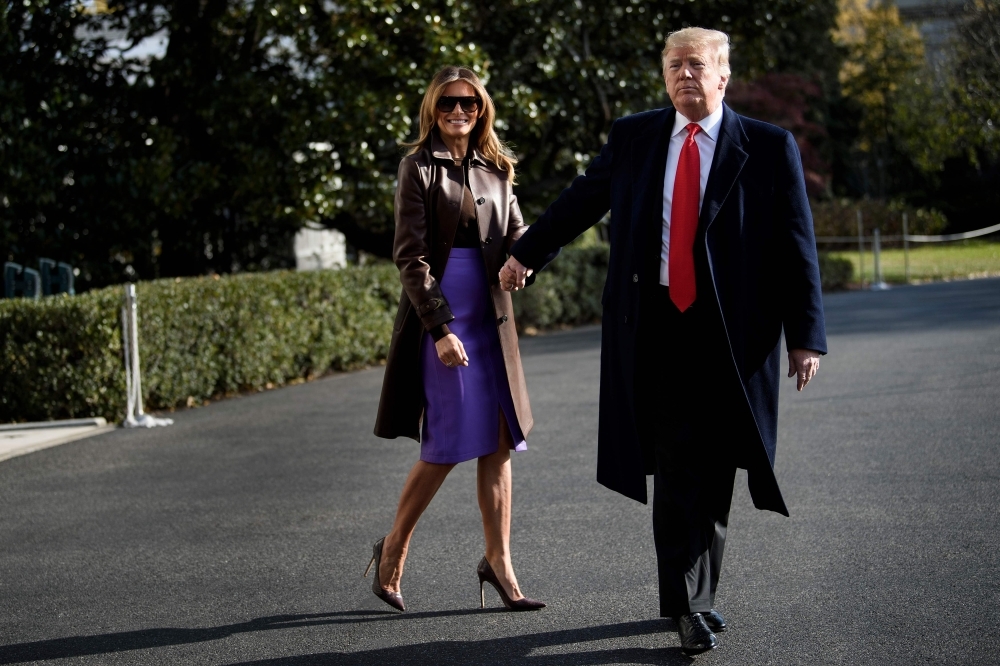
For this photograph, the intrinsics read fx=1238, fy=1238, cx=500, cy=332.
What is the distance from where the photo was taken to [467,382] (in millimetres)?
4570

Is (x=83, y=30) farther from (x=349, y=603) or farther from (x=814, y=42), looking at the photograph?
(x=814, y=42)

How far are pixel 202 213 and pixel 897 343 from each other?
8.87 m

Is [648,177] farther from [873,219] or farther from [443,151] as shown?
[873,219]

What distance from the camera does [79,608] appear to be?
4887 mm

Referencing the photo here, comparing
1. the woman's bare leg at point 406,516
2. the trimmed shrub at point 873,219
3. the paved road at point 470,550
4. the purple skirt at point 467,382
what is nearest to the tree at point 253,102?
the paved road at point 470,550

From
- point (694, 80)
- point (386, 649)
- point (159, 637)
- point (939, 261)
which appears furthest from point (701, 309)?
point (939, 261)

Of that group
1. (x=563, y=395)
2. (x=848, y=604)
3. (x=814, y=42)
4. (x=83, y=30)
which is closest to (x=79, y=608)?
(x=848, y=604)

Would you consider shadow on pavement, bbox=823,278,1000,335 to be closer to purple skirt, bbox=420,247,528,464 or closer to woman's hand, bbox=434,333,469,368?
purple skirt, bbox=420,247,528,464

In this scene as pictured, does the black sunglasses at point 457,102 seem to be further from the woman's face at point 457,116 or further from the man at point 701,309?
the man at point 701,309

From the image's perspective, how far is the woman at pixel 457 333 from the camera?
4.56m

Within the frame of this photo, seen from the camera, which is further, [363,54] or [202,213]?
[202,213]

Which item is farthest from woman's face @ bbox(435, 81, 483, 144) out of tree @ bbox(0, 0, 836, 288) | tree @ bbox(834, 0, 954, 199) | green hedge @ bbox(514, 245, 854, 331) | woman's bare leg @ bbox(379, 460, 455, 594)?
tree @ bbox(834, 0, 954, 199)

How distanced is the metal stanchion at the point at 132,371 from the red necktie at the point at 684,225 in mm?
6732

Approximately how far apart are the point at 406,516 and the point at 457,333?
28.7 inches
